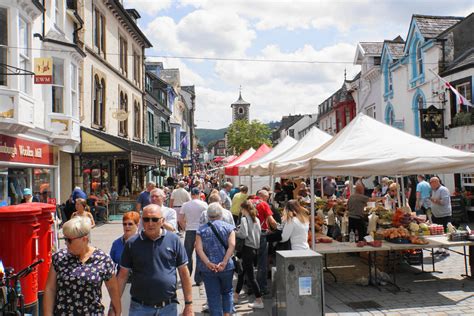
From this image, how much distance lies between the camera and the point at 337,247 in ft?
25.4

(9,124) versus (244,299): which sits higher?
(9,124)

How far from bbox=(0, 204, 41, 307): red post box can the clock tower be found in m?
107

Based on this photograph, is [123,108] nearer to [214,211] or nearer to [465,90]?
[465,90]

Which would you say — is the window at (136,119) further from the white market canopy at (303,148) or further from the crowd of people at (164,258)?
the crowd of people at (164,258)

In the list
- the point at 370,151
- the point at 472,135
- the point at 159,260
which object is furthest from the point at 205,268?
the point at 472,135

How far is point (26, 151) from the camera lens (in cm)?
1360

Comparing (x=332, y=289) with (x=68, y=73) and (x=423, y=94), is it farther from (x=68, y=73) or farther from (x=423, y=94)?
(x=423, y=94)


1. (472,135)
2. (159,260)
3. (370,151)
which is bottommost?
(159,260)

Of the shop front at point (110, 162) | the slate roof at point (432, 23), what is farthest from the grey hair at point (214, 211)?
the slate roof at point (432, 23)

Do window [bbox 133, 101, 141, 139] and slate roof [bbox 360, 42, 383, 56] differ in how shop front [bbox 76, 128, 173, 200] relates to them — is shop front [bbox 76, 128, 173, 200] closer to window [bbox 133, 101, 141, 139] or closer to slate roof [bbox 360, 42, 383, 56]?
window [bbox 133, 101, 141, 139]

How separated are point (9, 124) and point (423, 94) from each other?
18935 mm


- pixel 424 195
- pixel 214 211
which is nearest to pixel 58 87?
pixel 214 211

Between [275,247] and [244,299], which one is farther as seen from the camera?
[275,247]

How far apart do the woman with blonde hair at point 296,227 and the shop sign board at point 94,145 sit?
12508 millimetres
